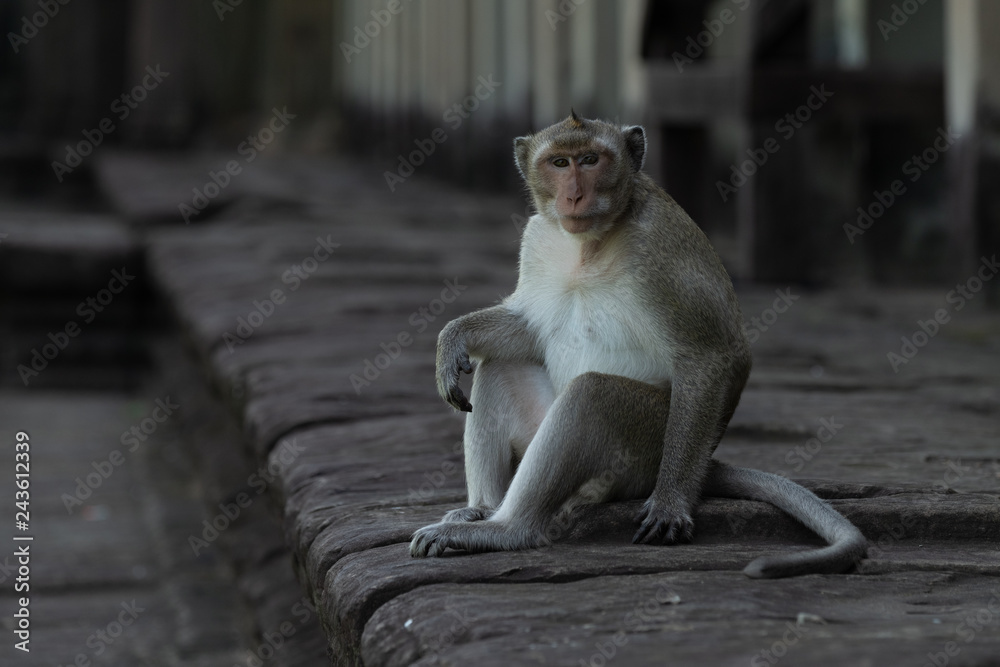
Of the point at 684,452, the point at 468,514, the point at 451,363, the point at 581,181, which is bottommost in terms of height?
the point at 468,514

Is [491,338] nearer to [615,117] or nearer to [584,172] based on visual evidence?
[584,172]

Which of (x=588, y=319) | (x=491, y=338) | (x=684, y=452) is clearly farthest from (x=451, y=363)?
(x=684, y=452)

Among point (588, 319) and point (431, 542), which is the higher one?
point (588, 319)

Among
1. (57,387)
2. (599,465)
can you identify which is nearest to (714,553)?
(599,465)

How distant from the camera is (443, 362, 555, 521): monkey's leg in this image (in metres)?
2.85

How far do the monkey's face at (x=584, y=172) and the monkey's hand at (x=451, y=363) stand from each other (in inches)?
13.0

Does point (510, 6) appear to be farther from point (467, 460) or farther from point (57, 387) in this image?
point (467, 460)

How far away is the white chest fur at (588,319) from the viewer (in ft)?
9.11

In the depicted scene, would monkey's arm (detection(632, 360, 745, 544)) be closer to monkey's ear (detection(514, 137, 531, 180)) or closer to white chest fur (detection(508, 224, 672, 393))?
white chest fur (detection(508, 224, 672, 393))

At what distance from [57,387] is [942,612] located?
7.99 metres

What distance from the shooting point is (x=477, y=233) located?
9289mm

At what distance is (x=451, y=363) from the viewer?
288 centimetres

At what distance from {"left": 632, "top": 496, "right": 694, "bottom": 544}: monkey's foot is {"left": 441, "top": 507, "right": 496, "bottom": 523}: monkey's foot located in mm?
317

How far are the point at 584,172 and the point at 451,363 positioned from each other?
1.59 ft
